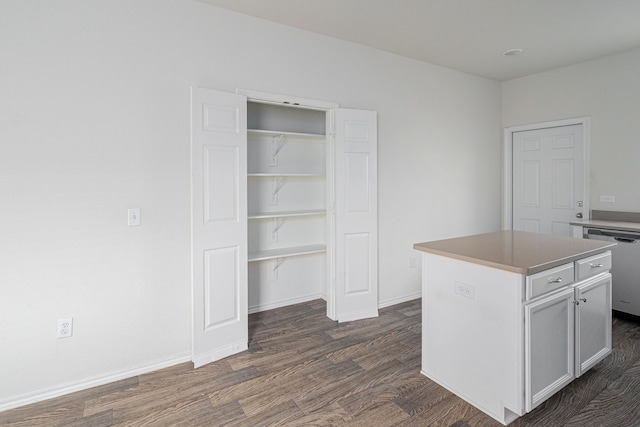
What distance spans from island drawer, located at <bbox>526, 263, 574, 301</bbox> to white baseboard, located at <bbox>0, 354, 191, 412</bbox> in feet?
7.85

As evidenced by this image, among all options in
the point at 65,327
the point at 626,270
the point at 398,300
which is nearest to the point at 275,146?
the point at 398,300

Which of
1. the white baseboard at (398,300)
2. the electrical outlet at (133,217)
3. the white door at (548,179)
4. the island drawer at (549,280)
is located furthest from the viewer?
the white door at (548,179)

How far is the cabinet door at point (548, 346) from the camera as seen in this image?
1.80 meters

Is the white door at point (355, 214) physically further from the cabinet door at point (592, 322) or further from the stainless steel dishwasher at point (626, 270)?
the stainless steel dishwasher at point (626, 270)

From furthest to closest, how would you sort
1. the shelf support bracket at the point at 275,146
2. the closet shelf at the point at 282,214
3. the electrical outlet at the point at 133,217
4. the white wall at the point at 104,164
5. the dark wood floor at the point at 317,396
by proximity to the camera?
the shelf support bracket at the point at 275,146 < the closet shelf at the point at 282,214 < the electrical outlet at the point at 133,217 < the white wall at the point at 104,164 < the dark wood floor at the point at 317,396

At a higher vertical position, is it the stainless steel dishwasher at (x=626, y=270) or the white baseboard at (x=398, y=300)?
the stainless steel dishwasher at (x=626, y=270)

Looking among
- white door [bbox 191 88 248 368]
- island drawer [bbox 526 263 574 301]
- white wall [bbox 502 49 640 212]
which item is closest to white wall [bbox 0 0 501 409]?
white door [bbox 191 88 248 368]

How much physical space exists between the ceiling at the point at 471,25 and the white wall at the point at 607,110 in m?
0.19

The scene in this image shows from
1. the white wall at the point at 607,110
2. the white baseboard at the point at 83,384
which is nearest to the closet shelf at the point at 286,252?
the white baseboard at the point at 83,384

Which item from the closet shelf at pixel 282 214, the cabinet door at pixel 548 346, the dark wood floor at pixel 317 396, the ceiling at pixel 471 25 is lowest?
the dark wood floor at pixel 317 396

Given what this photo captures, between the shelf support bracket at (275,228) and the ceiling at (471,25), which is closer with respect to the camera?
the ceiling at (471,25)

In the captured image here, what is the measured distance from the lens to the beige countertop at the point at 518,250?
182cm

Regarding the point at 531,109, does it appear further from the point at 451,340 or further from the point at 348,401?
the point at 348,401

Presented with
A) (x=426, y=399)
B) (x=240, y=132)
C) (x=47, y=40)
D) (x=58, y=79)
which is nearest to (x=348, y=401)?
(x=426, y=399)
